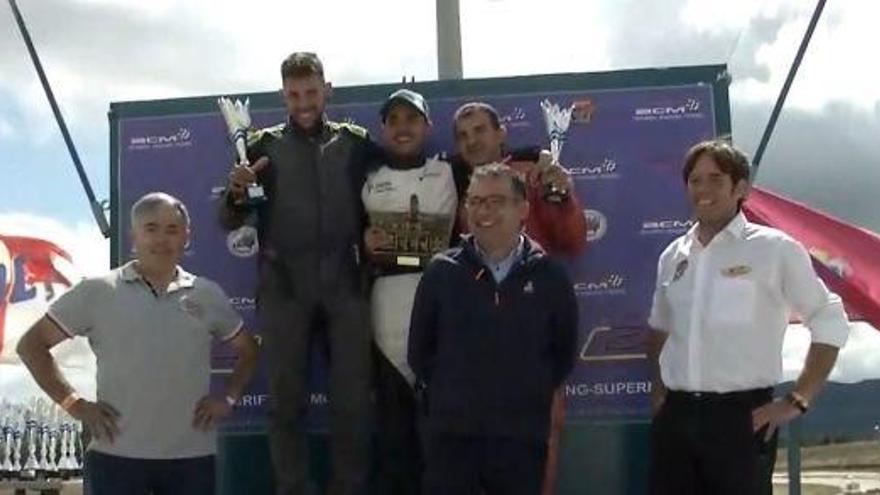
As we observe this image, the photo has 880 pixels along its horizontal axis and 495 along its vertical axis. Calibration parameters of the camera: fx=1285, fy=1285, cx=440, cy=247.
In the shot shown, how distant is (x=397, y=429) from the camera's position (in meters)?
5.78

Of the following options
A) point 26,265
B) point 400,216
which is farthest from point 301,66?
point 26,265

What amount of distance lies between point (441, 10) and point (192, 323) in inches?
113

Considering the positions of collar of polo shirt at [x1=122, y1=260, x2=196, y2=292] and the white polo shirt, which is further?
collar of polo shirt at [x1=122, y1=260, x2=196, y2=292]

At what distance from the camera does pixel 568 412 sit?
6.45 meters

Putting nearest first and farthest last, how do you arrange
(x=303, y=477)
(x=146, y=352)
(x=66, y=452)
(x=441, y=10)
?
(x=146, y=352) < (x=303, y=477) < (x=441, y=10) < (x=66, y=452)

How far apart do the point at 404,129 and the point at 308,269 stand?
0.75 m

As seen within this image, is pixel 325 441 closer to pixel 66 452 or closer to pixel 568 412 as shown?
pixel 568 412

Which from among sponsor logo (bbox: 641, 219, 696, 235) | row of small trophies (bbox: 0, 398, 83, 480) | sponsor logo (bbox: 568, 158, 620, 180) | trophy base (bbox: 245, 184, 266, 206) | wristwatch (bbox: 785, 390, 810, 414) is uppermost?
sponsor logo (bbox: 568, 158, 620, 180)

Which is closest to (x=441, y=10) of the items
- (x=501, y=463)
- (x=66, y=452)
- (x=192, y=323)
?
(x=192, y=323)

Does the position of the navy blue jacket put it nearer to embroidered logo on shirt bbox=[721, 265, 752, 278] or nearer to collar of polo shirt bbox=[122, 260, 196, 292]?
embroidered logo on shirt bbox=[721, 265, 752, 278]

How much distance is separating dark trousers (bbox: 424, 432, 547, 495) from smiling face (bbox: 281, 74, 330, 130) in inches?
66.2

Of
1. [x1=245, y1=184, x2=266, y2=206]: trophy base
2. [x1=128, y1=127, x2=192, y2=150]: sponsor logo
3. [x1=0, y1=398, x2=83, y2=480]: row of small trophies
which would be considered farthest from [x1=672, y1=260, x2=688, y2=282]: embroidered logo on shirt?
[x1=0, y1=398, x2=83, y2=480]: row of small trophies

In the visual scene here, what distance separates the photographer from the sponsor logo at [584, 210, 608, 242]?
6441 mm

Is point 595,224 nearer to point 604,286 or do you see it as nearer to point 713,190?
point 604,286
